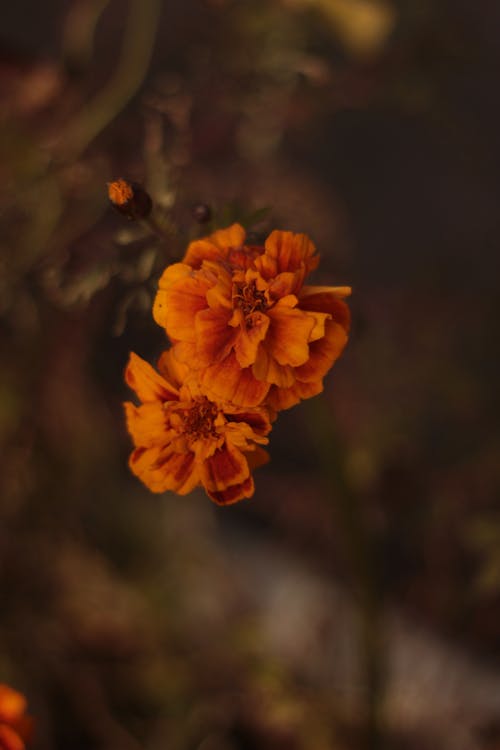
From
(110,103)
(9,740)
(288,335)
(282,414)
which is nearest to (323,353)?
(288,335)

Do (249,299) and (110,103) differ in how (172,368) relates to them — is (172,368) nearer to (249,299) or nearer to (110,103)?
(249,299)

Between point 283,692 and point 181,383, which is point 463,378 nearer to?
point 283,692

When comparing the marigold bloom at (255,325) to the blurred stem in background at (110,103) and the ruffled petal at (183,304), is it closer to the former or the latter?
the ruffled petal at (183,304)

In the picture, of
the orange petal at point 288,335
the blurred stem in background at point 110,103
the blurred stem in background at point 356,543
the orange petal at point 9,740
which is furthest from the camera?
the blurred stem in background at point 110,103

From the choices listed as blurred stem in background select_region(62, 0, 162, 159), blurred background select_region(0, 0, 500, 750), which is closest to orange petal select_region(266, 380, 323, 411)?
blurred background select_region(0, 0, 500, 750)

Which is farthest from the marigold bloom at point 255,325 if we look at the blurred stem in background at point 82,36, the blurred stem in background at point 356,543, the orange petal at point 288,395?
the blurred stem in background at point 82,36

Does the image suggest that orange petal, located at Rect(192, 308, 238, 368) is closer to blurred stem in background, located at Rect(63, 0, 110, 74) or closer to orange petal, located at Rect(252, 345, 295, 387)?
orange petal, located at Rect(252, 345, 295, 387)

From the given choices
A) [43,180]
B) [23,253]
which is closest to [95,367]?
[23,253]
